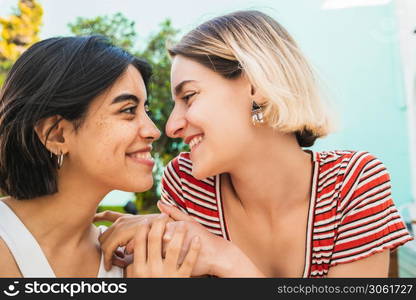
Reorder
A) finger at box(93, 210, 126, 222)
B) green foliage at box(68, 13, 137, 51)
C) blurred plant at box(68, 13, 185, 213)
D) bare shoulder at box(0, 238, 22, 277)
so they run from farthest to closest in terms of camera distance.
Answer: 1. green foliage at box(68, 13, 137, 51)
2. blurred plant at box(68, 13, 185, 213)
3. finger at box(93, 210, 126, 222)
4. bare shoulder at box(0, 238, 22, 277)

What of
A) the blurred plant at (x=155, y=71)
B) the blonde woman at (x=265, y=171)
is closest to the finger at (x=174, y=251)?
the blonde woman at (x=265, y=171)

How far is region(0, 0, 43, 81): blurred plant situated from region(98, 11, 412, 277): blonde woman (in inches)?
253

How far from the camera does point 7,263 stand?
1363 mm

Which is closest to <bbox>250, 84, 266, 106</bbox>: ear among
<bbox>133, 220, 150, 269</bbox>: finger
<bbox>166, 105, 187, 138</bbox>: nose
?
<bbox>166, 105, 187, 138</bbox>: nose

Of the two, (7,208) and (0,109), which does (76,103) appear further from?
(7,208)

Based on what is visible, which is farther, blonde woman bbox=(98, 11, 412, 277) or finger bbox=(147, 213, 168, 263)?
blonde woman bbox=(98, 11, 412, 277)

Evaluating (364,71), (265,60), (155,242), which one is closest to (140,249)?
(155,242)

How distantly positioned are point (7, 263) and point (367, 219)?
3.94ft

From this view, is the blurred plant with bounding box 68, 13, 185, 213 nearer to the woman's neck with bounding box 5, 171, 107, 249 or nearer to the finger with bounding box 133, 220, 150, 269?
the woman's neck with bounding box 5, 171, 107, 249

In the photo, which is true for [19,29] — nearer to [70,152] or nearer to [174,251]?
[70,152]

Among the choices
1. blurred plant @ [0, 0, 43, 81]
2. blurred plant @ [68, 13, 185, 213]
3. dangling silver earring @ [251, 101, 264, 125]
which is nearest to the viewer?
dangling silver earring @ [251, 101, 264, 125]

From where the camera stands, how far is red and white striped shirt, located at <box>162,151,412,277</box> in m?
1.59

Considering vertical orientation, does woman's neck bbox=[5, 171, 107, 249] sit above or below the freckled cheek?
below

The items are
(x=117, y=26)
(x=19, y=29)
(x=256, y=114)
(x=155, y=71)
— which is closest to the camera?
(x=256, y=114)
